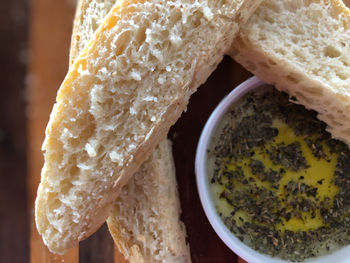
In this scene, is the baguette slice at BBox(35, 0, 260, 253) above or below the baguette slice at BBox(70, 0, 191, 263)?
above

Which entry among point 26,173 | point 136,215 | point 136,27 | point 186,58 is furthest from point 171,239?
point 26,173

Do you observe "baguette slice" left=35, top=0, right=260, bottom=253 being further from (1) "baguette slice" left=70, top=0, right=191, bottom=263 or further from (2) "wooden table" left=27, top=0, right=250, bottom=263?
(2) "wooden table" left=27, top=0, right=250, bottom=263

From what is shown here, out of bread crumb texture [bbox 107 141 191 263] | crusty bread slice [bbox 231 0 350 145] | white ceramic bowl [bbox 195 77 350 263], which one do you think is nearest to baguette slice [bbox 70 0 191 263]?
bread crumb texture [bbox 107 141 191 263]

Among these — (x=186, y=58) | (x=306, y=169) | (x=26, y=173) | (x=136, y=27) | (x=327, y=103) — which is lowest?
(x=26, y=173)

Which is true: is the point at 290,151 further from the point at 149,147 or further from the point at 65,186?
the point at 65,186

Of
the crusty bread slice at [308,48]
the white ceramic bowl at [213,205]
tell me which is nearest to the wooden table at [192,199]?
the white ceramic bowl at [213,205]
